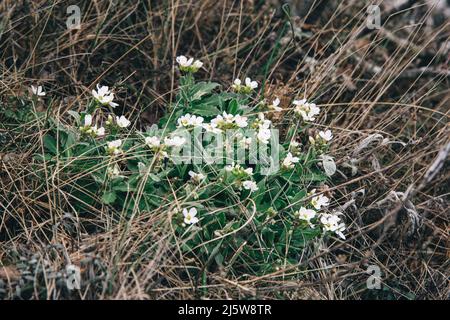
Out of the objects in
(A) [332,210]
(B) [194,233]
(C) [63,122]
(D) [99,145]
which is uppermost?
(C) [63,122]

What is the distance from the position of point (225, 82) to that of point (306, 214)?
0.91 m

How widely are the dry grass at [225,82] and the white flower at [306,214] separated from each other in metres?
0.14

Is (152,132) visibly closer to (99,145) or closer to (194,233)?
(99,145)

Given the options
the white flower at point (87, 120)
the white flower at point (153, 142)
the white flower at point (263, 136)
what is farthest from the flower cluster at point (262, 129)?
the white flower at point (87, 120)

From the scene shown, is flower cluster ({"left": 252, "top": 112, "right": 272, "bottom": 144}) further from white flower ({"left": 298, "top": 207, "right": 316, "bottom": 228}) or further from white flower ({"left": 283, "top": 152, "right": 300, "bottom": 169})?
white flower ({"left": 298, "top": 207, "right": 316, "bottom": 228})

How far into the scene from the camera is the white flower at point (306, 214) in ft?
6.94

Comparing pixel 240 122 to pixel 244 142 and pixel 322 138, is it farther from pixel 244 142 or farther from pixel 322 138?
pixel 322 138

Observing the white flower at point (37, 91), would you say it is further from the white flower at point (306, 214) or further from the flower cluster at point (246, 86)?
the white flower at point (306, 214)

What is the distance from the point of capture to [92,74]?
9.11 feet

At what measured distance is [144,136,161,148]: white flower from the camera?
6.92 ft

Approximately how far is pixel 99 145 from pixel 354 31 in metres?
1.35

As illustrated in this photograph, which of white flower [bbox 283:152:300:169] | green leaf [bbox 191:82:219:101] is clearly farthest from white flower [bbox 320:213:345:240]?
green leaf [bbox 191:82:219:101]

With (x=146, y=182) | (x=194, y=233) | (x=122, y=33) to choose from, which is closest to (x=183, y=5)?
(x=122, y=33)

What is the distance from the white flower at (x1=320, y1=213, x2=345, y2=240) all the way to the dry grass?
69 mm
